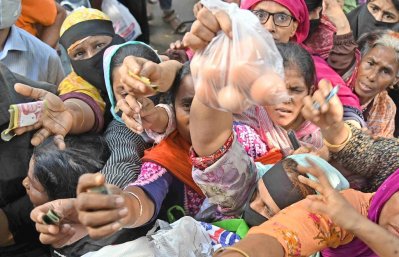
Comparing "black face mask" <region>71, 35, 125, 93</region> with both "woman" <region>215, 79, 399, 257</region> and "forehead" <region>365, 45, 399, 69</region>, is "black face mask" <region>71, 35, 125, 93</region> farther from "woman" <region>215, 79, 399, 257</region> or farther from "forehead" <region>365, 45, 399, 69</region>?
"forehead" <region>365, 45, 399, 69</region>

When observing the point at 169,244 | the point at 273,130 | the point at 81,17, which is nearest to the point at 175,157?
the point at 169,244

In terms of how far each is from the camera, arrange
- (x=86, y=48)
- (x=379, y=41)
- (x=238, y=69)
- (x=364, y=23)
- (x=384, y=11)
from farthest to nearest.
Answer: (x=364, y=23) < (x=384, y=11) < (x=379, y=41) < (x=86, y=48) < (x=238, y=69)

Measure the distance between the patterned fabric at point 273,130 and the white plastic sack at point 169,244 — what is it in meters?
0.49

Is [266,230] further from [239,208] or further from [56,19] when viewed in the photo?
[56,19]

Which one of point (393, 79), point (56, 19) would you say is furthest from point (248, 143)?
point (56, 19)

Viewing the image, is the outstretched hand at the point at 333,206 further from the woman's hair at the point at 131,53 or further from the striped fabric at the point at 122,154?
the woman's hair at the point at 131,53

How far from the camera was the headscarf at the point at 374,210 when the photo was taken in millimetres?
1516

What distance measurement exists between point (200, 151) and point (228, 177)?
15 cm

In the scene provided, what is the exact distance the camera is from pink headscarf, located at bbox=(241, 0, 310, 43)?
2.30 metres

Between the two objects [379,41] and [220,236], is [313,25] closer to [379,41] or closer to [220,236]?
[379,41]

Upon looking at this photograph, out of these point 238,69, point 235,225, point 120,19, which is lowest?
point 120,19

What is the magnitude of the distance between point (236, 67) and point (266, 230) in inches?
19.6

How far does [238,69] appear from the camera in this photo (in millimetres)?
1307

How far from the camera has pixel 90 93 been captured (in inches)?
89.0
